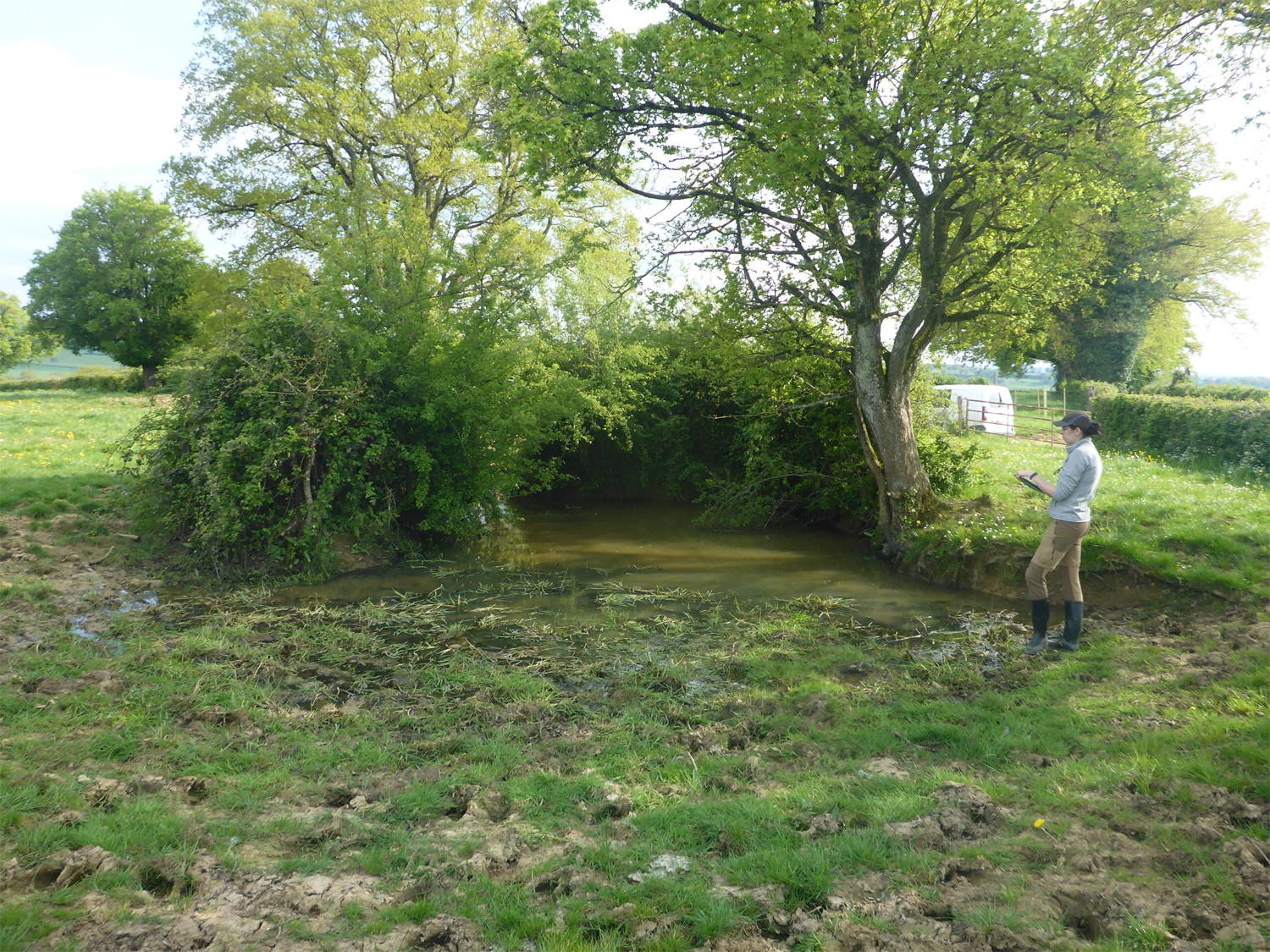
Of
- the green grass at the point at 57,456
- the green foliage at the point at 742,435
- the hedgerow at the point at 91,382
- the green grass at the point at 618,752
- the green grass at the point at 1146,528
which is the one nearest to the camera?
the green grass at the point at 618,752

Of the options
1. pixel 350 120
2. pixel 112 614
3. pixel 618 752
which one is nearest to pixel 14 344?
pixel 350 120

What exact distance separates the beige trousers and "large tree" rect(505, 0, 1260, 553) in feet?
15.5

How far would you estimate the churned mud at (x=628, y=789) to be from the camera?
3.41 meters

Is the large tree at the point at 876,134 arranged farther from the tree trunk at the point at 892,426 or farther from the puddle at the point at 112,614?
the puddle at the point at 112,614

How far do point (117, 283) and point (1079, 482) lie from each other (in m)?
47.7

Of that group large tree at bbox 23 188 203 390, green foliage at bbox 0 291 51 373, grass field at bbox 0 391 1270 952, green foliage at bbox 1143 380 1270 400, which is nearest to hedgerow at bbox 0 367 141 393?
large tree at bbox 23 188 203 390

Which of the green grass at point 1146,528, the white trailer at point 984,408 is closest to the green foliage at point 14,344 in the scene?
the white trailer at point 984,408

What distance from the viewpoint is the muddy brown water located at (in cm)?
1012

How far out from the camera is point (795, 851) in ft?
13.1

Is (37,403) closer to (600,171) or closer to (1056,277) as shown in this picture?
(600,171)

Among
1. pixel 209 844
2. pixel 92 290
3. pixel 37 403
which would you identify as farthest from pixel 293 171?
pixel 209 844

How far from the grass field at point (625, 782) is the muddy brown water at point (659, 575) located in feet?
3.32

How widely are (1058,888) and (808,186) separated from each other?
420 inches

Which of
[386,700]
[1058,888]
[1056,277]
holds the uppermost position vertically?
[1056,277]
